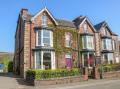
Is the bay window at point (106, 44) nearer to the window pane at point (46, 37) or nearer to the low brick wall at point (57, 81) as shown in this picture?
the window pane at point (46, 37)

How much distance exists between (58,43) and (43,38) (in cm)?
331

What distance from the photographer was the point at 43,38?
34406 mm

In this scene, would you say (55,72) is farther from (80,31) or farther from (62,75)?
(80,31)

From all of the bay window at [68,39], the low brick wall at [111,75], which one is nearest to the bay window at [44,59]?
the bay window at [68,39]

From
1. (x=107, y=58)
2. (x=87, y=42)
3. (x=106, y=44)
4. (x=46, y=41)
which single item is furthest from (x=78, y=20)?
(x=46, y=41)

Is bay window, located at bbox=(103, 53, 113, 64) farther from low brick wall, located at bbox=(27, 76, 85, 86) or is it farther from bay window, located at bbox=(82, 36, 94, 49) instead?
low brick wall, located at bbox=(27, 76, 85, 86)

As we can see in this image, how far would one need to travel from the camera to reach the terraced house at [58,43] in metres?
33.7

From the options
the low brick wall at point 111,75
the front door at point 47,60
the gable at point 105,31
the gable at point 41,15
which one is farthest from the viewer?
the gable at point 105,31

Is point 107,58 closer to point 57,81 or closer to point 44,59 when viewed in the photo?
point 44,59

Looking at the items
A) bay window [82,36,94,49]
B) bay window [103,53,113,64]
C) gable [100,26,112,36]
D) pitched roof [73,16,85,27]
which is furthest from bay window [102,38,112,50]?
pitched roof [73,16,85,27]

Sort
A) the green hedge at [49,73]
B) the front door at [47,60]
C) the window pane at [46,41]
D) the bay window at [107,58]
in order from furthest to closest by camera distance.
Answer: the bay window at [107,58]
the window pane at [46,41]
the front door at [47,60]
the green hedge at [49,73]

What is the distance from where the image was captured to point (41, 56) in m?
33.6

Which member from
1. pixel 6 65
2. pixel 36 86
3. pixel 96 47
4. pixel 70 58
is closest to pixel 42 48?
pixel 70 58

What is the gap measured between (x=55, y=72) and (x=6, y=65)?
33140mm
